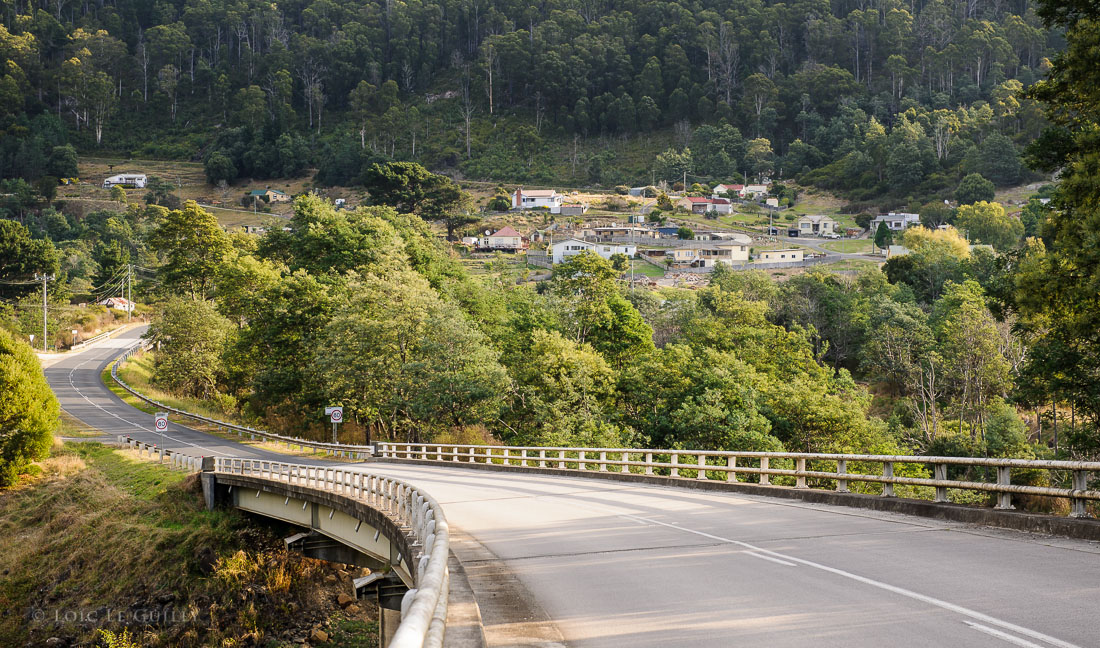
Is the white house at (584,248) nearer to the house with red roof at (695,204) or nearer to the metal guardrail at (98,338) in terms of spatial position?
the house with red roof at (695,204)

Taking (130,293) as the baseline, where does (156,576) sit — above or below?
below

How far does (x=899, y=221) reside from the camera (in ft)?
449

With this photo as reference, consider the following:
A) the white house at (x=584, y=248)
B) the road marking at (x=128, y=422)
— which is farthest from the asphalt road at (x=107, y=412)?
the white house at (x=584, y=248)

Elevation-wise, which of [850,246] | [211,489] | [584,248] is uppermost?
[850,246]

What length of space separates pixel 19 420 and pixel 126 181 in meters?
150

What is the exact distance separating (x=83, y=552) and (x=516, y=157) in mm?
167391

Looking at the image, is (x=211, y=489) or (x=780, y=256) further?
(x=780, y=256)

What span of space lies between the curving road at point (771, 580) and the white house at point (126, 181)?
17794 centimetres

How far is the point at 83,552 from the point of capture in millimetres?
32438

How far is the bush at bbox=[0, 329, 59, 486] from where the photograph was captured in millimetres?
38438

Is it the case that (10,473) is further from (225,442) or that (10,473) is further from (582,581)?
(582,581)

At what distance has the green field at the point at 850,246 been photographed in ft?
413

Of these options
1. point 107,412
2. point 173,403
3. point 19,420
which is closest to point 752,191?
point 173,403

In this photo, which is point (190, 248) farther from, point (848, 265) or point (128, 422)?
point (848, 265)
